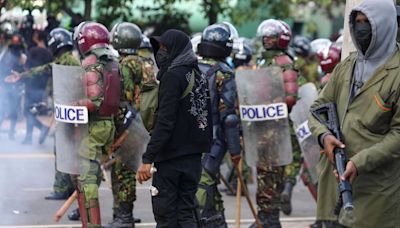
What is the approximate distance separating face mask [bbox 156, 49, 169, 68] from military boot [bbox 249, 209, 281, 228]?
8.60 ft

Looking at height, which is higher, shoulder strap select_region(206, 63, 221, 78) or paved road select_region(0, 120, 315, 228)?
shoulder strap select_region(206, 63, 221, 78)

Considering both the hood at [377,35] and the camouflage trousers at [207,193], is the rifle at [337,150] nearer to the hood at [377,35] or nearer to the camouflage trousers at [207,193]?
the hood at [377,35]

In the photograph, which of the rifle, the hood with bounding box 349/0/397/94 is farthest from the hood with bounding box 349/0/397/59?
the rifle

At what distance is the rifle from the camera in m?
5.10

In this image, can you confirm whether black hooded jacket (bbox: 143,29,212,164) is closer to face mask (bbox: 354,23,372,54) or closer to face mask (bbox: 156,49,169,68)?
face mask (bbox: 156,49,169,68)

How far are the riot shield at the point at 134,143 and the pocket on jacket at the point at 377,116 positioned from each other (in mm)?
3924

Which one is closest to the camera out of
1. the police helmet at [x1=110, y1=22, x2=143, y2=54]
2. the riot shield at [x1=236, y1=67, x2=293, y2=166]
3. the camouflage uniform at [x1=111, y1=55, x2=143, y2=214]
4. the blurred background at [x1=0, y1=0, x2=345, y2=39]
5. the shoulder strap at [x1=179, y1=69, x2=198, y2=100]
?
the shoulder strap at [x1=179, y1=69, x2=198, y2=100]

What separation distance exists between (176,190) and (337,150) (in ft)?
6.16

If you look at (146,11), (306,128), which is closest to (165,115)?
(306,128)

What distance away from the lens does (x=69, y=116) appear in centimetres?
812

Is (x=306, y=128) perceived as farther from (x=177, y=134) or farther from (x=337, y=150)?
(x=337, y=150)

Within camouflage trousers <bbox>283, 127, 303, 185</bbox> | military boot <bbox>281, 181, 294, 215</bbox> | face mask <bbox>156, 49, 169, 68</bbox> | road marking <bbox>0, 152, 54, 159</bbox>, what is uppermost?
face mask <bbox>156, 49, 169, 68</bbox>

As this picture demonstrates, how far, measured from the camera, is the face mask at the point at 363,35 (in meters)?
5.30

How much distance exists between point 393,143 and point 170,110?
1.94 metres
